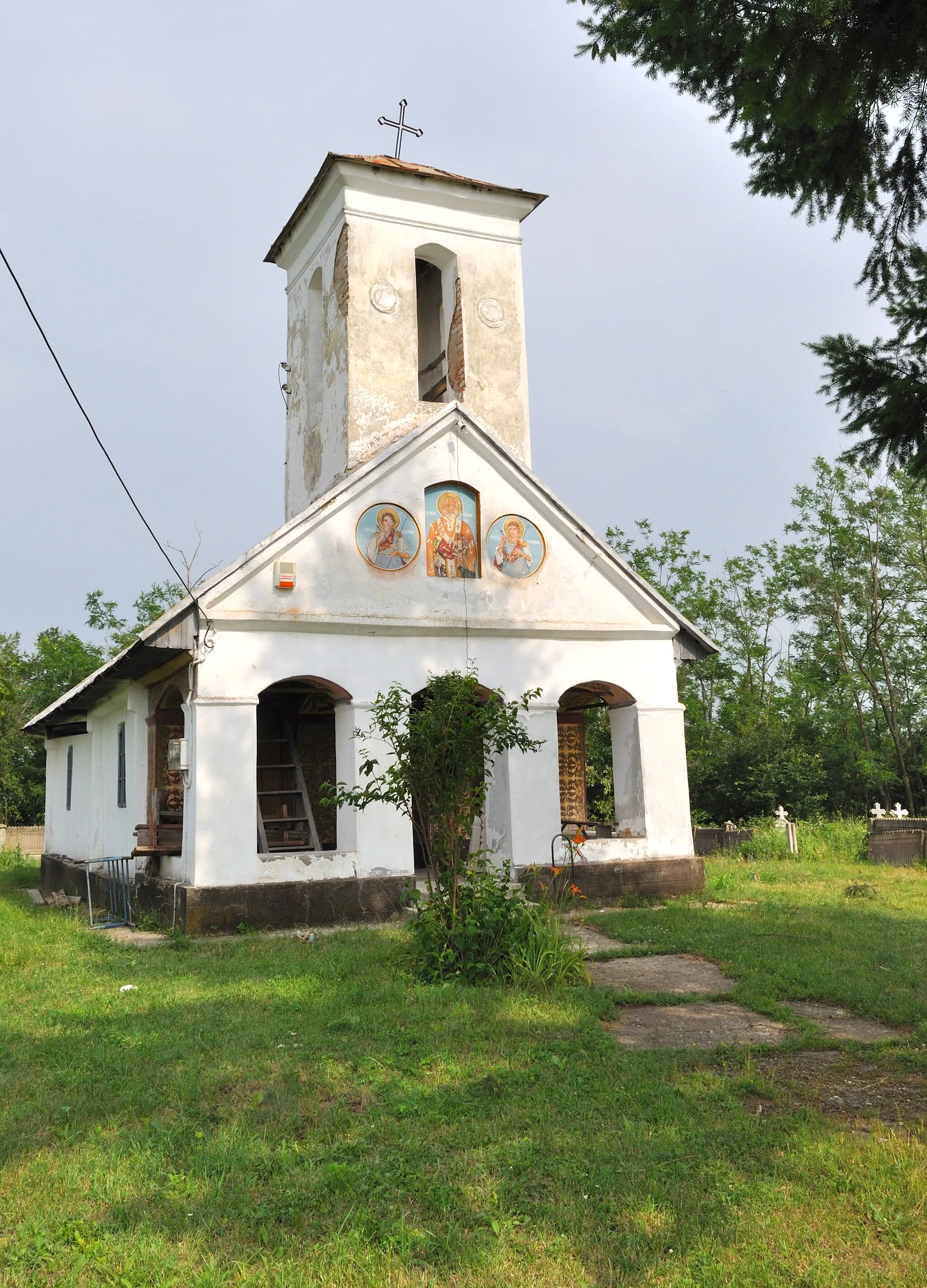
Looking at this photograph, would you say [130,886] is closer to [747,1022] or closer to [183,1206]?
[747,1022]

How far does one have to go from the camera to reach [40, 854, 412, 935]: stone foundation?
11.8m

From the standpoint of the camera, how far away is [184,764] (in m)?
12.3

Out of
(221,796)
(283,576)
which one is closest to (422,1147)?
(221,796)

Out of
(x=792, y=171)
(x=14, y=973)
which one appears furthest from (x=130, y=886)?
(x=792, y=171)

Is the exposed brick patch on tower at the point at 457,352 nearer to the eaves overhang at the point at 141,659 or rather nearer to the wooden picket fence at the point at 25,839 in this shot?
the eaves overhang at the point at 141,659

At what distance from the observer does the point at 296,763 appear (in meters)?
15.8

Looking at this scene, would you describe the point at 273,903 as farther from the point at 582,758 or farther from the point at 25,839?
the point at 25,839

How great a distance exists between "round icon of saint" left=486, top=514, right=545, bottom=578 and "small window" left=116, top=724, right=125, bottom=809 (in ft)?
21.4

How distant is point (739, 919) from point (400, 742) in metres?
5.34

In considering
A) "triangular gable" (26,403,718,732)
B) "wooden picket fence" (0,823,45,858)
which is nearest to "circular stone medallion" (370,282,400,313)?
"triangular gable" (26,403,718,732)

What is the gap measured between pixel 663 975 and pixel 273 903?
196 inches

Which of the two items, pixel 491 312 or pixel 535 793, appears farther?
pixel 491 312

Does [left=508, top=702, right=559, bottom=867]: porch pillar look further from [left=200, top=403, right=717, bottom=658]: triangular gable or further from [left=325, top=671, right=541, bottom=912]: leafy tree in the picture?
[left=325, top=671, right=541, bottom=912]: leafy tree

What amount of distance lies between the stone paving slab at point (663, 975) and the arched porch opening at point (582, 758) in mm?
4564
